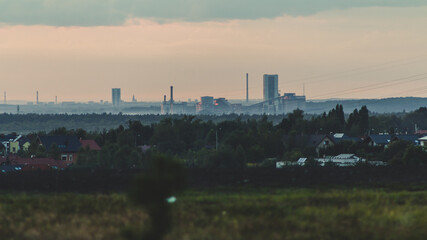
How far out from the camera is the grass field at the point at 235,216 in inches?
1647

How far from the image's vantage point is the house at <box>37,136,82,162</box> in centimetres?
16998

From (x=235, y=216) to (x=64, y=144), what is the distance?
435 ft

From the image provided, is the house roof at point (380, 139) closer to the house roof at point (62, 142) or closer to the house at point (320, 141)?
the house at point (320, 141)

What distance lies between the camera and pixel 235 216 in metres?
47.5

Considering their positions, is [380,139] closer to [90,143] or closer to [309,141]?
[309,141]

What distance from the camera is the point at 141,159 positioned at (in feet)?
399

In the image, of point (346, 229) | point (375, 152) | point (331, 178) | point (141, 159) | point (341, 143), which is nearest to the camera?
point (346, 229)

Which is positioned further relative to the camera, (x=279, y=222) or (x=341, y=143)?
(x=341, y=143)

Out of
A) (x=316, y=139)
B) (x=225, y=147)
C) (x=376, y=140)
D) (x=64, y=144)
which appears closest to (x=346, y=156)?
(x=225, y=147)

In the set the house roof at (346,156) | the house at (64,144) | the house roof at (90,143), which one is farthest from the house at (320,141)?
the house at (64,144)

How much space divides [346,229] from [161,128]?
402 feet

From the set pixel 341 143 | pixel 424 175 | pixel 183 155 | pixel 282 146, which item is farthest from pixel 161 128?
pixel 424 175

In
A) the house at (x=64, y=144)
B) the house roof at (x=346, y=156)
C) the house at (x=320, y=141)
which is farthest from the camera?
the house at (x=64, y=144)

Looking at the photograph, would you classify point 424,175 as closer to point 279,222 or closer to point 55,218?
point 279,222
